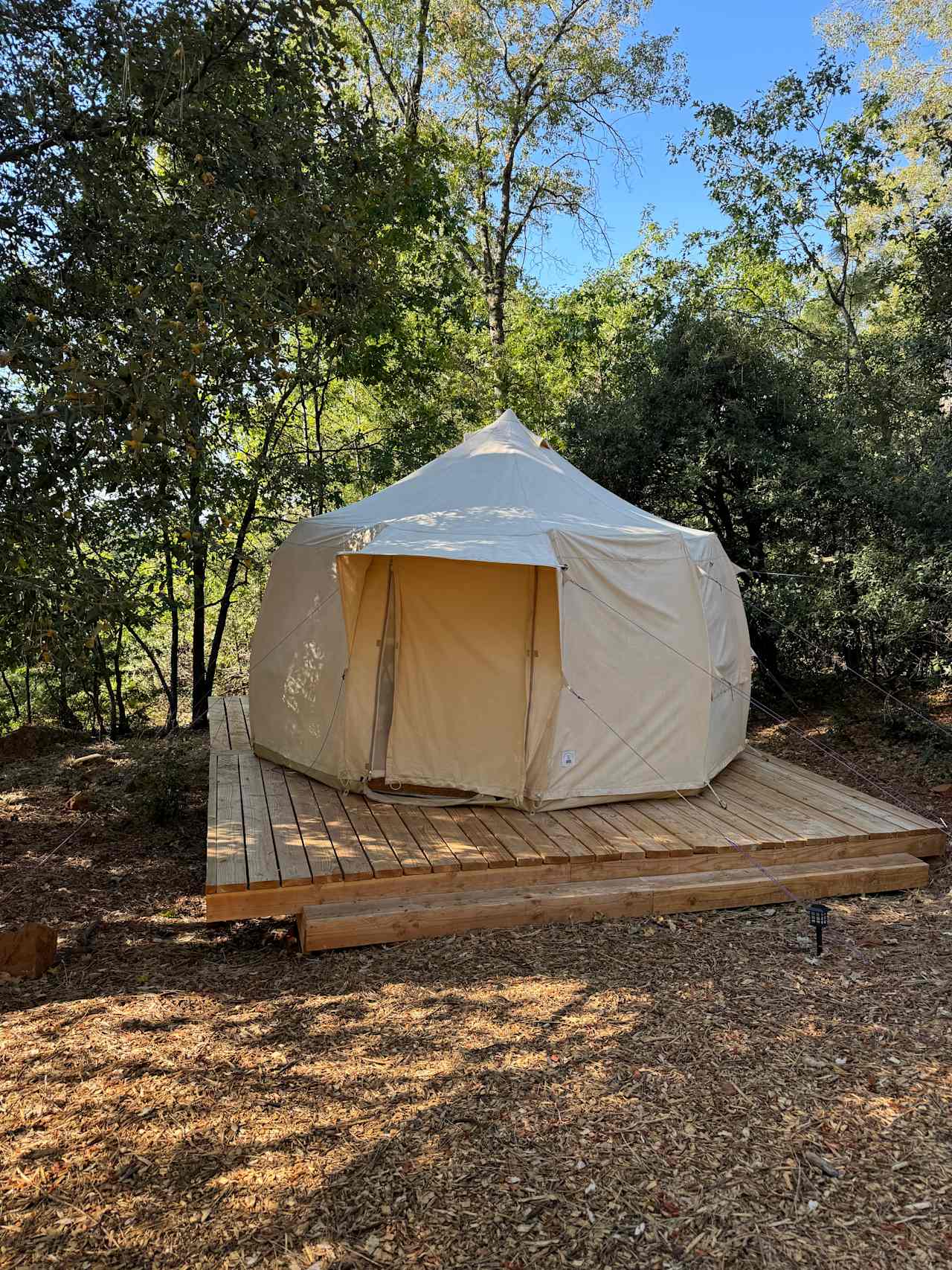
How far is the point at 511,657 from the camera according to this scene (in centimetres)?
540

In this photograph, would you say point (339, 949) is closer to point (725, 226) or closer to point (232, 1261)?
point (232, 1261)

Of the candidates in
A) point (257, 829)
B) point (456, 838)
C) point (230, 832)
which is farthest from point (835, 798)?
point (230, 832)

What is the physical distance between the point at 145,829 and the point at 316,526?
97.1 inches

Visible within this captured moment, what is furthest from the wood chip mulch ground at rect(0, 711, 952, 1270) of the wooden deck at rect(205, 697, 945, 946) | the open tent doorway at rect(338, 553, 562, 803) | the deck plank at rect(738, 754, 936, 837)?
the open tent doorway at rect(338, 553, 562, 803)

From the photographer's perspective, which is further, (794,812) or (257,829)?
(794,812)

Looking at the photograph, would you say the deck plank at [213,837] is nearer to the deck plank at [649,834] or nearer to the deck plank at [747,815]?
the deck plank at [649,834]

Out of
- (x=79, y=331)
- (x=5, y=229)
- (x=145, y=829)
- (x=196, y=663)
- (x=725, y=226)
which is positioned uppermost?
(x=725, y=226)

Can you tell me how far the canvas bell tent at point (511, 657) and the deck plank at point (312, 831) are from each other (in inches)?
6.3

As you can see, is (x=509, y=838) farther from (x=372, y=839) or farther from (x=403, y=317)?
(x=403, y=317)

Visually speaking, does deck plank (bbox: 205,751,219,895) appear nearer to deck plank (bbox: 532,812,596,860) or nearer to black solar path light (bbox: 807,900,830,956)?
deck plank (bbox: 532,812,596,860)

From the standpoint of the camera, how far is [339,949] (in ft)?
13.5

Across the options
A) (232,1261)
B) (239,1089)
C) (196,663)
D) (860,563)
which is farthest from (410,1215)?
(196,663)

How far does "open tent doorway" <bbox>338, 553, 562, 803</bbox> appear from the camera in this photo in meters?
5.36

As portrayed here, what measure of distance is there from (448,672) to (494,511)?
42.8 inches
